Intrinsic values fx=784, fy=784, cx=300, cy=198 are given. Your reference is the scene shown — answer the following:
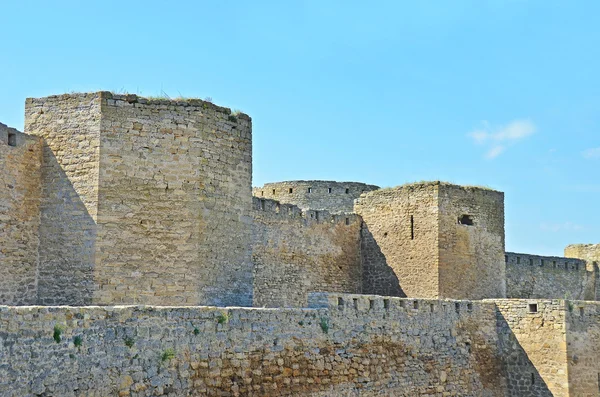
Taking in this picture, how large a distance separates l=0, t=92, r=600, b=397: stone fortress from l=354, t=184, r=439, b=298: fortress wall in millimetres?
2858

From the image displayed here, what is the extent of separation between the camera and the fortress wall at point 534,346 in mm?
17578

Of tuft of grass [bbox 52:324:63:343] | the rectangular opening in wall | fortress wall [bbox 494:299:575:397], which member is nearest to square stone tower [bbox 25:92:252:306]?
the rectangular opening in wall

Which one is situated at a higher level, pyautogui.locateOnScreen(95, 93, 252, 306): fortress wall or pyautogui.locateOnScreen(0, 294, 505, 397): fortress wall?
pyautogui.locateOnScreen(95, 93, 252, 306): fortress wall

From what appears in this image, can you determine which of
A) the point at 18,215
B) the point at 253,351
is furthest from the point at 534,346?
the point at 18,215

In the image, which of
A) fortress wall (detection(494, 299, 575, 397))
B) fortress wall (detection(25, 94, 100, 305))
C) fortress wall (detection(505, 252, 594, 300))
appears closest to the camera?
fortress wall (detection(25, 94, 100, 305))

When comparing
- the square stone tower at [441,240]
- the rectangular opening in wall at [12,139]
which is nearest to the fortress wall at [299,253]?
the square stone tower at [441,240]

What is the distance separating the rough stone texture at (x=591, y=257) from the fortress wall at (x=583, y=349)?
1285cm

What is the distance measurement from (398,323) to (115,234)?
6.03 metres

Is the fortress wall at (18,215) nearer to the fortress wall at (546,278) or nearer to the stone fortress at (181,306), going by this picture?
the stone fortress at (181,306)

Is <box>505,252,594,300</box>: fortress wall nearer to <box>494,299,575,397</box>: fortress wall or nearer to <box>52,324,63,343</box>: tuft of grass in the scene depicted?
<box>494,299,575,397</box>: fortress wall

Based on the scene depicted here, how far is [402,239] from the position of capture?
21453 mm

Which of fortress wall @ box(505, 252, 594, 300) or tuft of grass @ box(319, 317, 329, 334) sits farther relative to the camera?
fortress wall @ box(505, 252, 594, 300)

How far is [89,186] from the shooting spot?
1197cm

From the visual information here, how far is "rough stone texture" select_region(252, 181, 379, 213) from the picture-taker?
29.5m
